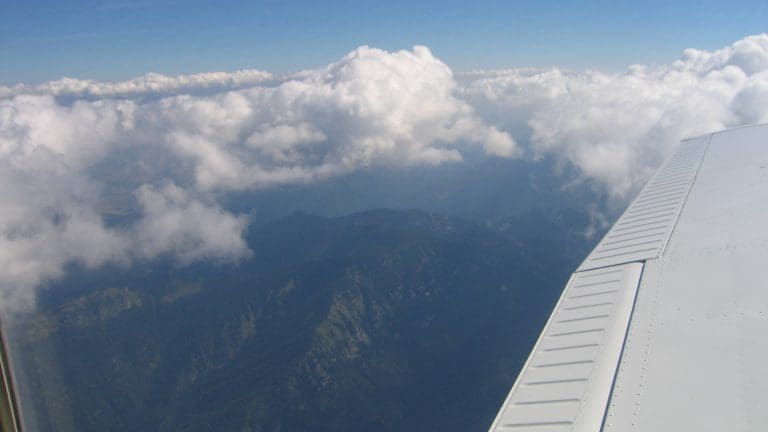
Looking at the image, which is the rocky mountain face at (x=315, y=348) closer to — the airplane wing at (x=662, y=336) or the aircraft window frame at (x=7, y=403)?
the aircraft window frame at (x=7, y=403)

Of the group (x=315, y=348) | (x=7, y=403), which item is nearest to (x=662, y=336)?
(x=7, y=403)

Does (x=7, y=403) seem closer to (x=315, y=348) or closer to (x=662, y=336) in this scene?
(x=662, y=336)

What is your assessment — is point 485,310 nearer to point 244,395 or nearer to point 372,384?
point 372,384

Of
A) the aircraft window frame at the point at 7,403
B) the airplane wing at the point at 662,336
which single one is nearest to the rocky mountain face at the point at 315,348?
the aircraft window frame at the point at 7,403

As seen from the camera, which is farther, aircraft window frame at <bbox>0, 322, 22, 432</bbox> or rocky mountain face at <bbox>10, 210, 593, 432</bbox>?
rocky mountain face at <bbox>10, 210, 593, 432</bbox>

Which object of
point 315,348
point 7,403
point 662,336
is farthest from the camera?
point 315,348

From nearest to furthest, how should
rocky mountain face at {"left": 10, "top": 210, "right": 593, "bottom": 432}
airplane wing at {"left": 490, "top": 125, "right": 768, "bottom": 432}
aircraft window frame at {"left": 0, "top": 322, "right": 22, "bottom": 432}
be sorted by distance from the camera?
aircraft window frame at {"left": 0, "top": 322, "right": 22, "bottom": 432}, airplane wing at {"left": 490, "top": 125, "right": 768, "bottom": 432}, rocky mountain face at {"left": 10, "top": 210, "right": 593, "bottom": 432}

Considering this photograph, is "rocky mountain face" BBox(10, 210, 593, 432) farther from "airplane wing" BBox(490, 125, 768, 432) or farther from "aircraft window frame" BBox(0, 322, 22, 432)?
"airplane wing" BBox(490, 125, 768, 432)

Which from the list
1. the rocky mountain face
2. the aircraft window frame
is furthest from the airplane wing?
the rocky mountain face
